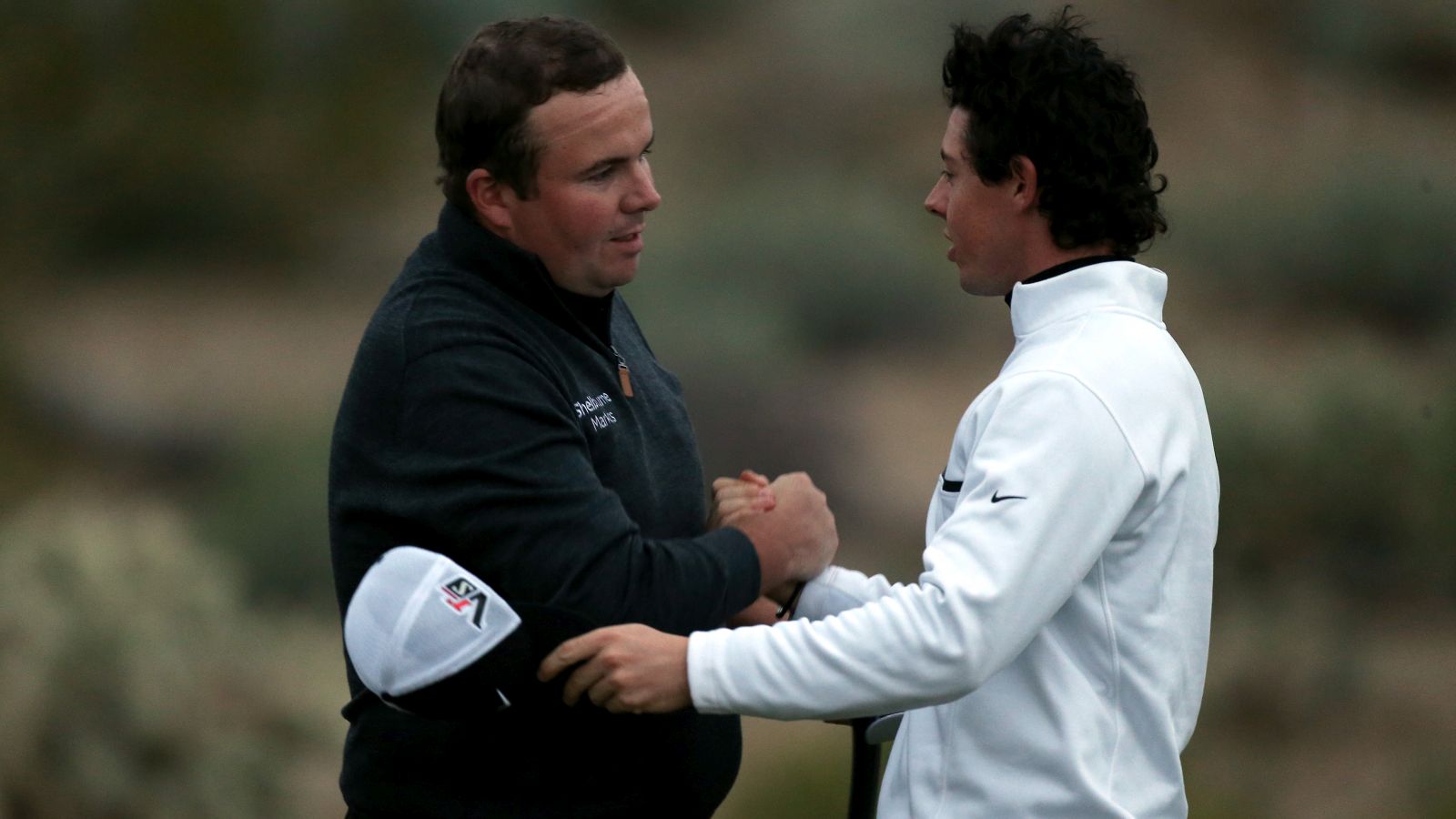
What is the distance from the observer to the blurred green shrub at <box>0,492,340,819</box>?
4.36m

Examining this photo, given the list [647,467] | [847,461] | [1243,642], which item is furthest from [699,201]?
[647,467]

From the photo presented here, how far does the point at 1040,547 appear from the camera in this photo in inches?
66.3

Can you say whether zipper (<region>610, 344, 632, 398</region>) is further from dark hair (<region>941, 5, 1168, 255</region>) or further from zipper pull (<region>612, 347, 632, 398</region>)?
dark hair (<region>941, 5, 1168, 255</region>)

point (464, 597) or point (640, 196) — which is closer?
point (464, 597)

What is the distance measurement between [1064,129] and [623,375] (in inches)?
25.8

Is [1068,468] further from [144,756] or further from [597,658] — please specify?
[144,756]

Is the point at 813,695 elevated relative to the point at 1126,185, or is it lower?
lower

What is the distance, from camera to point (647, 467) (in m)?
2.10

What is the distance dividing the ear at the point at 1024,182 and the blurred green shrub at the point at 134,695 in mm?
3385

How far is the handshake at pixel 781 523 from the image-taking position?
6.84 ft

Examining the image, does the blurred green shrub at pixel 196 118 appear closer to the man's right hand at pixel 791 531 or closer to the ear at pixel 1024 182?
the man's right hand at pixel 791 531

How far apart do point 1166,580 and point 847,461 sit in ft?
17.9

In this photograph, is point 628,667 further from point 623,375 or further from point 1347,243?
point 1347,243

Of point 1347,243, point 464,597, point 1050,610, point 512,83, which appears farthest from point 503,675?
point 1347,243
